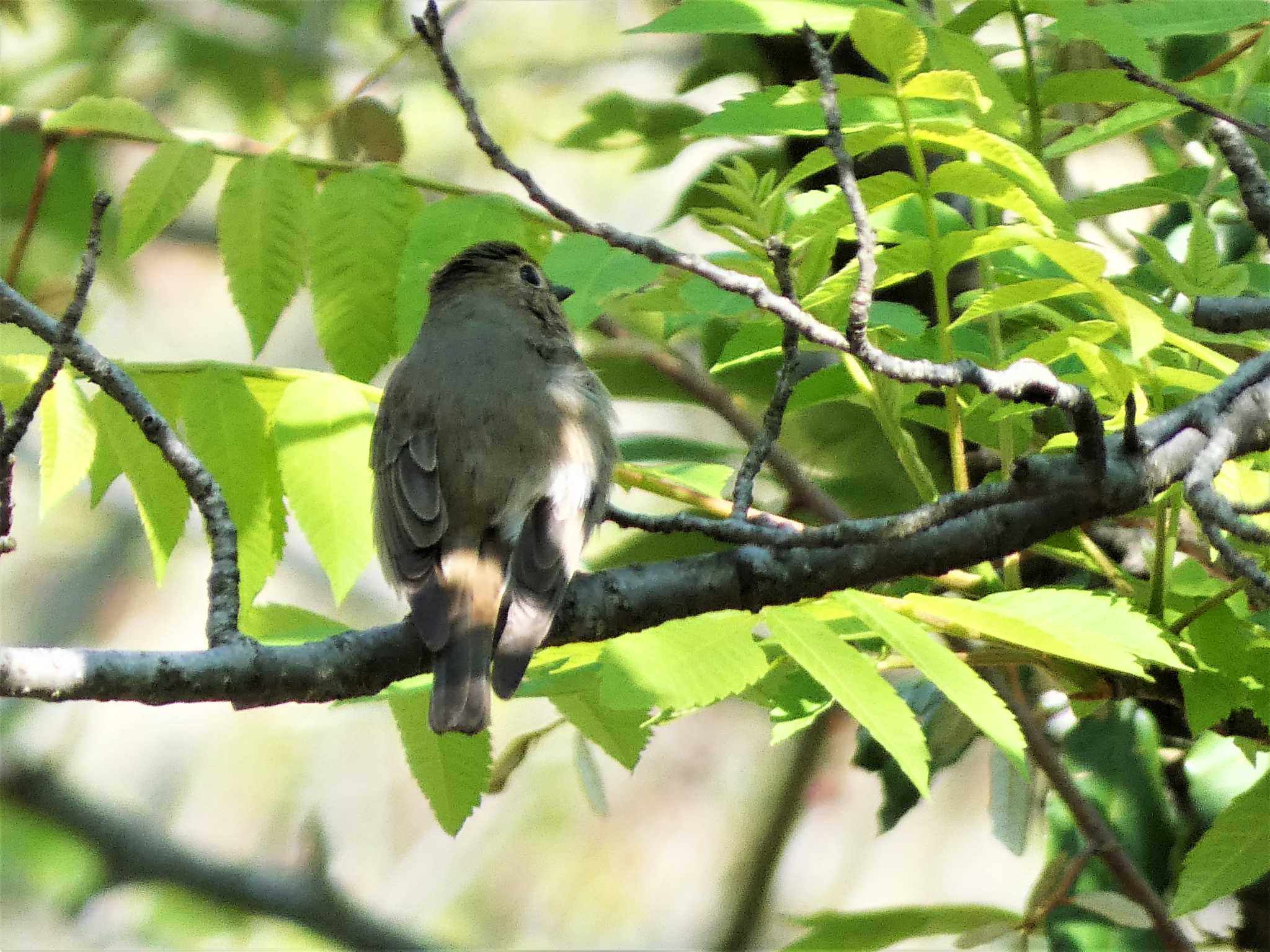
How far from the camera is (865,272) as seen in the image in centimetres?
176

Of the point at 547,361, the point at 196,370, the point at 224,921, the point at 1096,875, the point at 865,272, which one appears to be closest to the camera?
the point at 865,272

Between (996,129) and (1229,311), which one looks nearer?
(996,129)

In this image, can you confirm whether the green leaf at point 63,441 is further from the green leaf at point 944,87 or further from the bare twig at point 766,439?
the green leaf at point 944,87

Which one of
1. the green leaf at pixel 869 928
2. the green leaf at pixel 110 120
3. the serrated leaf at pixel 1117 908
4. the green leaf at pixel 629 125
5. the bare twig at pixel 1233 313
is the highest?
the bare twig at pixel 1233 313

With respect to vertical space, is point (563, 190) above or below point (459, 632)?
below

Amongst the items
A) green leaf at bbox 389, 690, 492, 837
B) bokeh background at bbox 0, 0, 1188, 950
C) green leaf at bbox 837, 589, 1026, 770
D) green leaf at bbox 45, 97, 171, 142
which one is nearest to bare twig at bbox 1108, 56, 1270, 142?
green leaf at bbox 837, 589, 1026, 770

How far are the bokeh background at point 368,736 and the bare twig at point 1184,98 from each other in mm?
4069

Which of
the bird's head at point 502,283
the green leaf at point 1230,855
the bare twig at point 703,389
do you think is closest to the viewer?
the green leaf at point 1230,855

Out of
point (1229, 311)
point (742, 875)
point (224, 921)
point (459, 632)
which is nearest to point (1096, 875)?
point (1229, 311)

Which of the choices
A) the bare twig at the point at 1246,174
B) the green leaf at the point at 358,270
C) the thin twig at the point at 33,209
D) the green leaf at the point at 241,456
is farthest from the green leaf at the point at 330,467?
the bare twig at the point at 1246,174

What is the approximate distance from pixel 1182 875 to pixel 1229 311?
91 cm

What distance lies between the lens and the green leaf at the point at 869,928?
2.80 metres

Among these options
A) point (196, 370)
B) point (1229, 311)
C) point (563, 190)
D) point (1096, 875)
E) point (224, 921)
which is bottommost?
point (224, 921)

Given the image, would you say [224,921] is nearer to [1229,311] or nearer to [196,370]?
[196,370]
